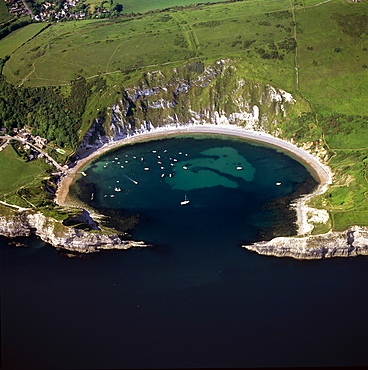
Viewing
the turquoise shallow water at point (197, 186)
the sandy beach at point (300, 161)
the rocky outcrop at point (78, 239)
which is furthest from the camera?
the sandy beach at point (300, 161)

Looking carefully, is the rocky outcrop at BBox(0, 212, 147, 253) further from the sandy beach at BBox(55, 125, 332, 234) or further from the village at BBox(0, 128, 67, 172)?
the village at BBox(0, 128, 67, 172)

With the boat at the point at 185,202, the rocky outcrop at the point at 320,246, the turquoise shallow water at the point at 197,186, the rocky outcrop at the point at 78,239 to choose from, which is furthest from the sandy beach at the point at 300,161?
the boat at the point at 185,202

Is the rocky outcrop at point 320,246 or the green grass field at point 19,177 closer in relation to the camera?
the rocky outcrop at point 320,246

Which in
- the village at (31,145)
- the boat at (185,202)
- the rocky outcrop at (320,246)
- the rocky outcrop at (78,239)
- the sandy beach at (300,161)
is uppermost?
the village at (31,145)

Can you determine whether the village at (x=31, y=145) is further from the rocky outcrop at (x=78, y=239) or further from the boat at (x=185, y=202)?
the boat at (x=185, y=202)

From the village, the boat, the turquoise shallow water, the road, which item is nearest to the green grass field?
the village

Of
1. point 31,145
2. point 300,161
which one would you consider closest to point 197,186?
point 300,161

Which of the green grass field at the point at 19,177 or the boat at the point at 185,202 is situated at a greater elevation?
the green grass field at the point at 19,177

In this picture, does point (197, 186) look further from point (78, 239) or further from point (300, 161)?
point (78, 239)

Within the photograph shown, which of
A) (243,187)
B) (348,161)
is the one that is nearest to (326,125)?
(348,161)
